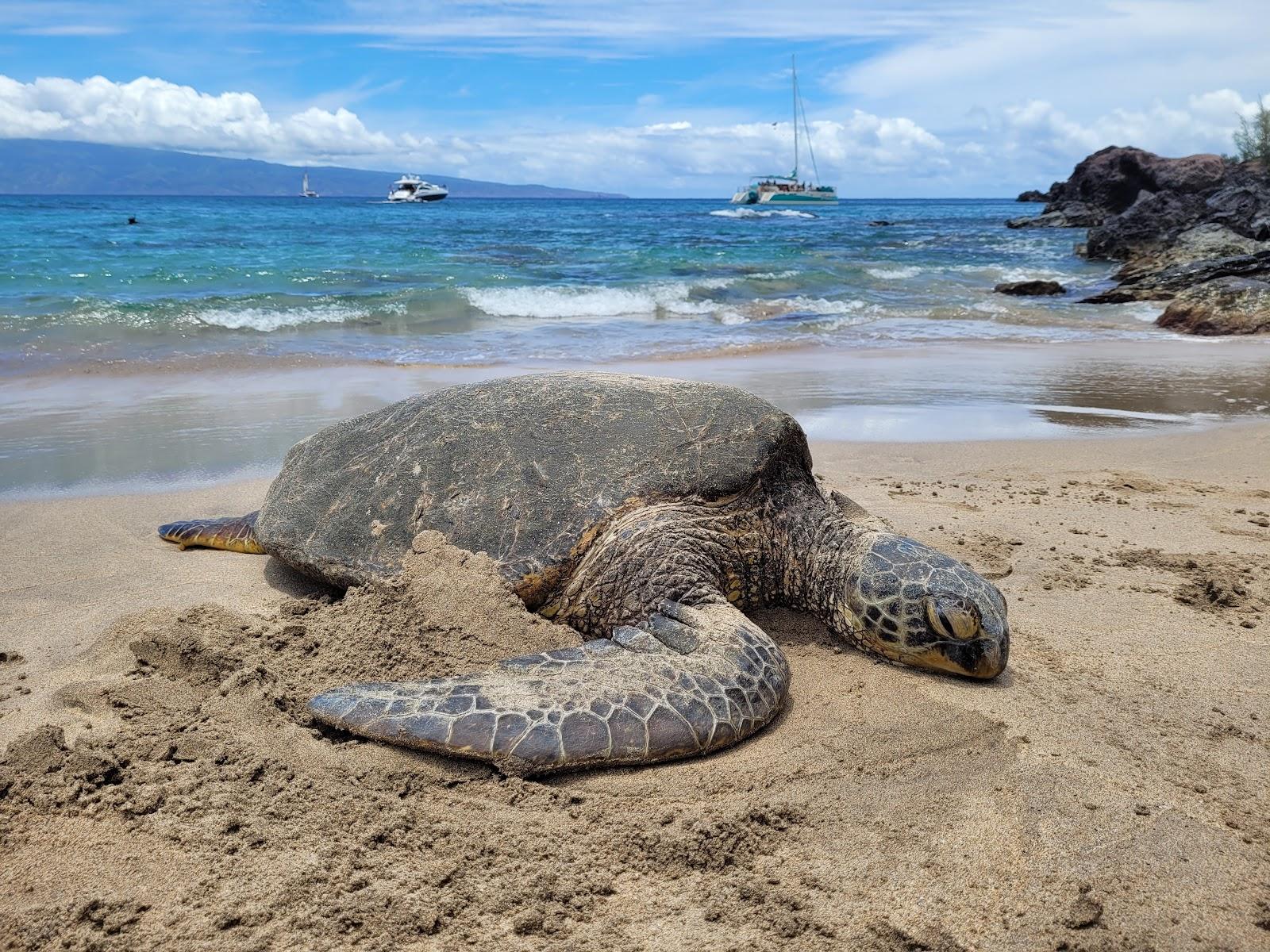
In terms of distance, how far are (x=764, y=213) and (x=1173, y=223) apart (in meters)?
53.7

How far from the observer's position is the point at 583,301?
17.4m

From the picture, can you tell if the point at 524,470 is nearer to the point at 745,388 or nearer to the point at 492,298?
the point at 745,388

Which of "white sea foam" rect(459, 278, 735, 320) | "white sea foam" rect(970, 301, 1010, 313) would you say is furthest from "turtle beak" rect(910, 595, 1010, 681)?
"white sea foam" rect(970, 301, 1010, 313)

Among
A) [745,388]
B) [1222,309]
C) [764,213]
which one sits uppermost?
[764,213]

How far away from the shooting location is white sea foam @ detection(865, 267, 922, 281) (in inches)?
890

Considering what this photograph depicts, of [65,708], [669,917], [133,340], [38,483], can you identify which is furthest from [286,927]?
[133,340]

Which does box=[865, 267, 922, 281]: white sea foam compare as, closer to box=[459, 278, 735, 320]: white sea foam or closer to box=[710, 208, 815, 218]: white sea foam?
box=[459, 278, 735, 320]: white sea foam

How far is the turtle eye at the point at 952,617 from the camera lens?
3078 mm

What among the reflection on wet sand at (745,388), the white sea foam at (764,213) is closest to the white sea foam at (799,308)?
the reflection on wet sand at (745,388)

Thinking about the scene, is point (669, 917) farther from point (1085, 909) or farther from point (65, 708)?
point (65, 708)

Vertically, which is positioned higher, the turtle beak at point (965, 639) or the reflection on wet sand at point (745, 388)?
the reflection on wet sand at point (745, 388)

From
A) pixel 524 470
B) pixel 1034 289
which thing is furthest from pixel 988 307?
pixel 524 470

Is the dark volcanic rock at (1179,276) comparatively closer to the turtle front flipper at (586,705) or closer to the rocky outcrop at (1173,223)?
the rocky outcrop at (1173,223)

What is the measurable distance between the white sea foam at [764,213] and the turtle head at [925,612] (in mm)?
70944
